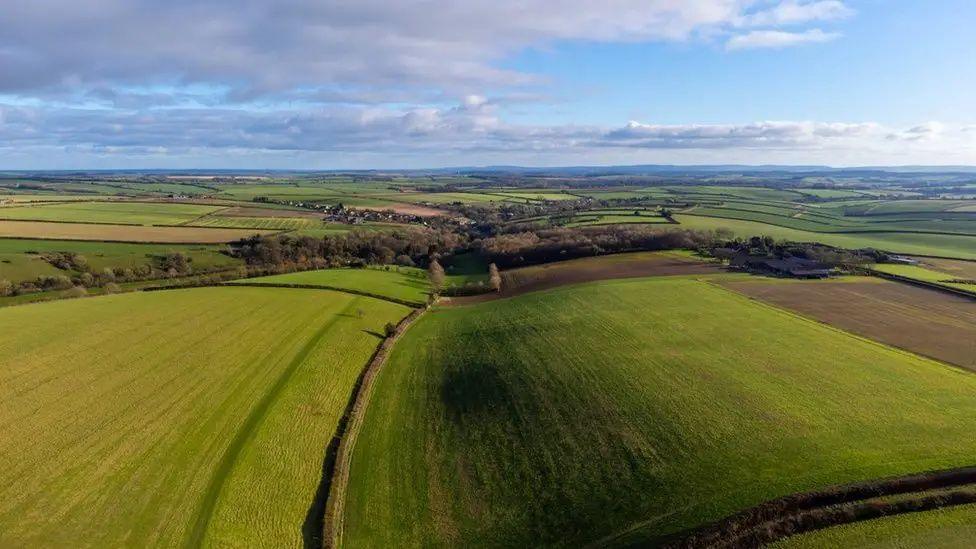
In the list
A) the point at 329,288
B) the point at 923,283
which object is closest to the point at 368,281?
the point at 329,288

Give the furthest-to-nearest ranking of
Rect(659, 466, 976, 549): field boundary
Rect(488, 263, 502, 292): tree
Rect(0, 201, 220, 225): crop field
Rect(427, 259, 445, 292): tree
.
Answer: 1. Rect(0, 201, 220, 225): crop field
2. Rect(427, 259, 445, 292): tree
3. Rect(488, 263, 502, 292): tree
4. Rect(659, 466, 976, 549): field boundary

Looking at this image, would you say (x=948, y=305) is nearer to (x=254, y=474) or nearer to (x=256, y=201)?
(x=254, y=474)

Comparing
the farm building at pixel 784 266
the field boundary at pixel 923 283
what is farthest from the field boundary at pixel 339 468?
the field boundary at pixel 923 283

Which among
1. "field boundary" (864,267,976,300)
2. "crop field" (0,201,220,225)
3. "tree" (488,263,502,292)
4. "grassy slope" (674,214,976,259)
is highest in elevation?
"crop field" (0,201,220,225)

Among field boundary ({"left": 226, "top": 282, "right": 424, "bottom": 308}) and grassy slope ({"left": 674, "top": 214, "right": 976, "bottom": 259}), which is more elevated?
grassy slope ({"left": 674, "top": 214, "right": 976, "bottom": 259})

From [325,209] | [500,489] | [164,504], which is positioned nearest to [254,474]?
[164,504]

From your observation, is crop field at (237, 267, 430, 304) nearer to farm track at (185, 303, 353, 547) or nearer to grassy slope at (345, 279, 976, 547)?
farm track at (185, 303, 353, 547)

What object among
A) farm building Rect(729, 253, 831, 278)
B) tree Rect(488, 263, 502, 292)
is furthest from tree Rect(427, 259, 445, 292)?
farm building Rect(729, 253, 831, 278)

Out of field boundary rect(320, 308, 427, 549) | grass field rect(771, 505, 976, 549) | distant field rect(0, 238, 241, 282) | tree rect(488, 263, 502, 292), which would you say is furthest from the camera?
tree rect(488, 263, 502, 292)
